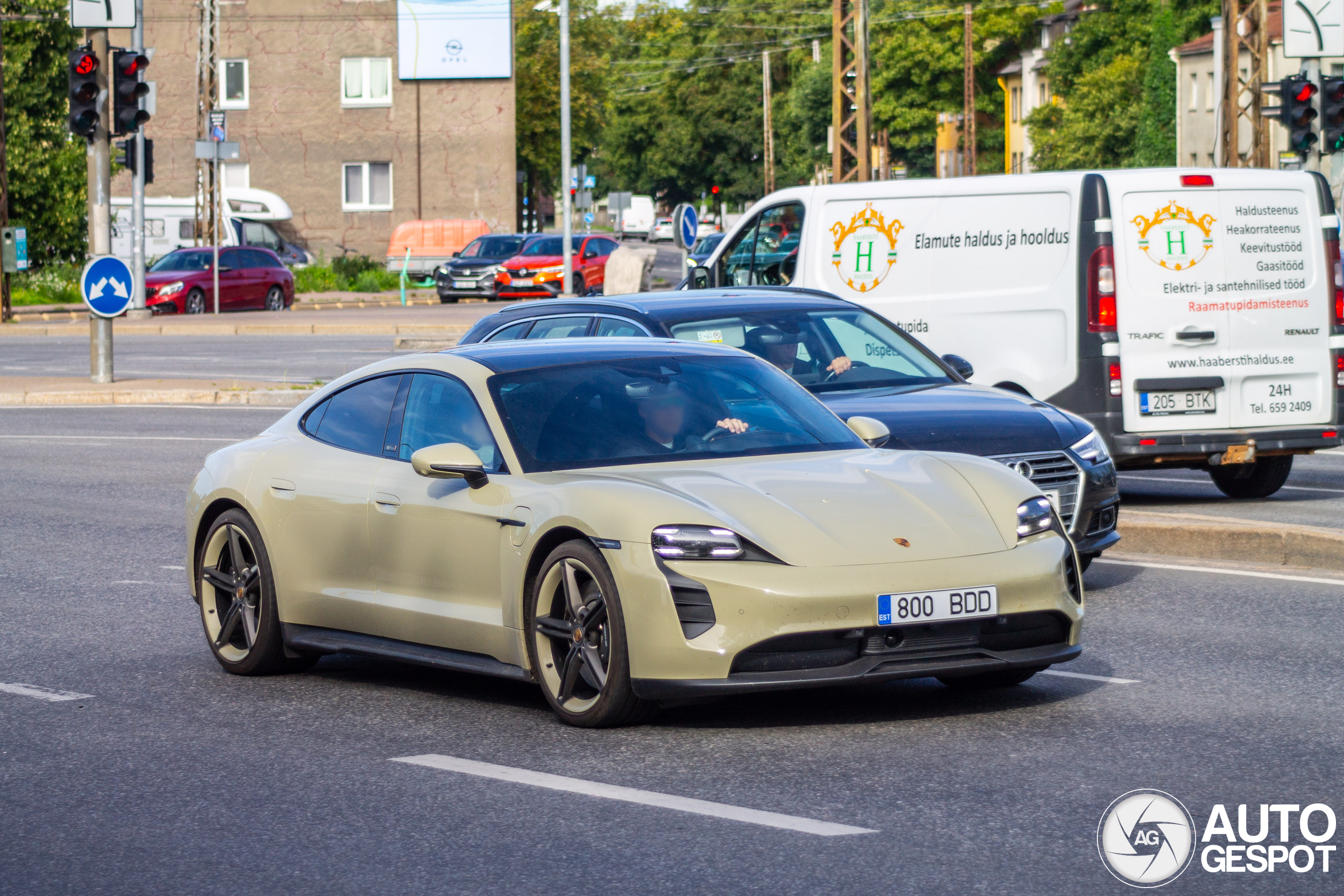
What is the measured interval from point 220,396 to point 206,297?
22493mm

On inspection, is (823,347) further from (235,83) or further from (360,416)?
(235,83)

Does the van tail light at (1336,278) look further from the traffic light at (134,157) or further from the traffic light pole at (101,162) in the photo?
the traffic light at (134,157)

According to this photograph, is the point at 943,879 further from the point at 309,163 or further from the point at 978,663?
the point at 309,163

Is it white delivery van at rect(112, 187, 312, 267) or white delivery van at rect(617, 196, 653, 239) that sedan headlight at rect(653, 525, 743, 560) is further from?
white delivery van at rect(617, 196, 653, 239)

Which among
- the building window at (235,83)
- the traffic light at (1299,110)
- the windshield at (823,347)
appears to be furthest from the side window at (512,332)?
the building window at (235,83)

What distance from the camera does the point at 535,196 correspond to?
310ft

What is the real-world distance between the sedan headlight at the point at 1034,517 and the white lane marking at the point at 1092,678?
680 millimetres

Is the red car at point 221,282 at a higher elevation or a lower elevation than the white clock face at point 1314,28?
lower

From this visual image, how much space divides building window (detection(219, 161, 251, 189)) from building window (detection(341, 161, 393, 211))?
329cm

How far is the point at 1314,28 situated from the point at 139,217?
952 inches

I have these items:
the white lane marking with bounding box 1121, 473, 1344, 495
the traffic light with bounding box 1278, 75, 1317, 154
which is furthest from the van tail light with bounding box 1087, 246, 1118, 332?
the traffic light with bounding box 1278, 75, 1317, 154

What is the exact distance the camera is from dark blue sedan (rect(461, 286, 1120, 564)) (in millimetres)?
9539

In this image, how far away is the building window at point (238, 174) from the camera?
69.5 meters

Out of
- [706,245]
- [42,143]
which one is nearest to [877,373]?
[42,143]
